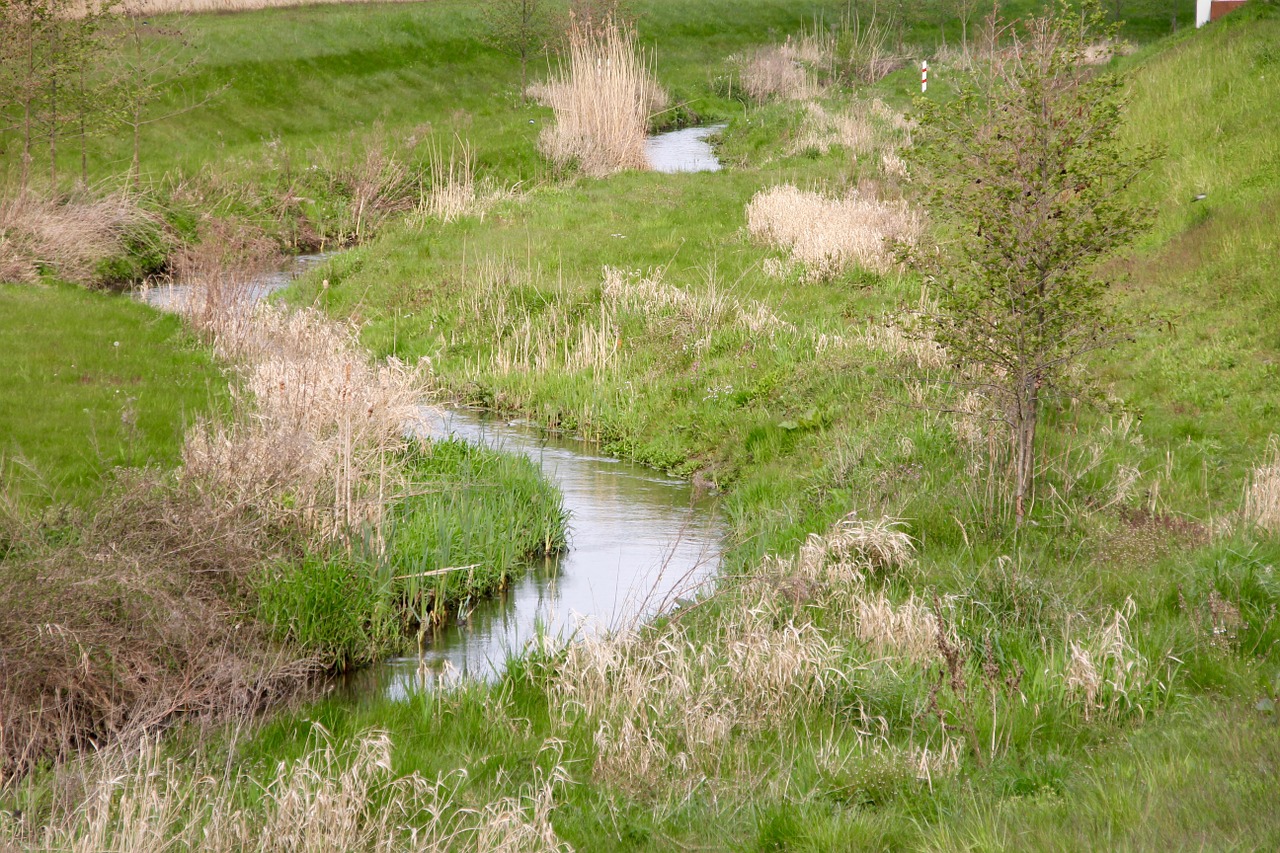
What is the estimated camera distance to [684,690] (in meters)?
5.87

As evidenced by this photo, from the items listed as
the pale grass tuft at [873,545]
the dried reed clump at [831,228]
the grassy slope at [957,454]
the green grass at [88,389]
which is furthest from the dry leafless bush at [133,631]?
the dried reed clump at [831,228]

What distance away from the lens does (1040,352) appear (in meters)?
7.89

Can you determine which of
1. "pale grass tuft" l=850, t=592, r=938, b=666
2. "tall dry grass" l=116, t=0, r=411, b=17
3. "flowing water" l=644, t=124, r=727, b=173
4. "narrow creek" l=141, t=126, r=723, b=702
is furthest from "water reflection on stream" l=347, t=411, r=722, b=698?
"tall dry grass" l=116, t=0, r=411, b=17

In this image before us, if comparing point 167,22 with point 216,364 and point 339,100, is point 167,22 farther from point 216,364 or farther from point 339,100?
point 216,364

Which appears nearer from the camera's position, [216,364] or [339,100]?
[216,364]

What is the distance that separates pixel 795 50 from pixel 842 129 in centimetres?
1654

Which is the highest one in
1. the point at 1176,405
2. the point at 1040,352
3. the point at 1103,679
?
the point at 1040,352

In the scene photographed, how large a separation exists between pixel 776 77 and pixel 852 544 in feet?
108

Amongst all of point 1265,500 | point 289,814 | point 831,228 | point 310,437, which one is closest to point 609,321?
point 831,228

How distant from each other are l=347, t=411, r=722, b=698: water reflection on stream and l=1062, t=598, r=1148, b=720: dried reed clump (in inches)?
74.2

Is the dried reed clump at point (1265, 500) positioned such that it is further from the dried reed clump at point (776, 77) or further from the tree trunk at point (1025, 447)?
the dried reed clump at point (776, 77)

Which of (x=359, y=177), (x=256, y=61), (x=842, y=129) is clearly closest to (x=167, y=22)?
(x=256, y=61)

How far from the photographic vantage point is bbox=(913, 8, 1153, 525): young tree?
7.69 metres

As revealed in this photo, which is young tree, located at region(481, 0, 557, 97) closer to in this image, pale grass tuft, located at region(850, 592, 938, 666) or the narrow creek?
the narrow creek
